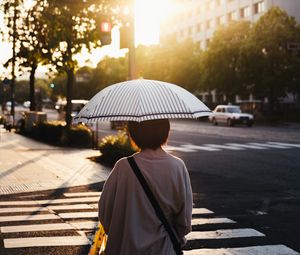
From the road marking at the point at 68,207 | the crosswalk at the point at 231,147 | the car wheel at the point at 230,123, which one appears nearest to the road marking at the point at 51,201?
the road marking at the point at 68,207

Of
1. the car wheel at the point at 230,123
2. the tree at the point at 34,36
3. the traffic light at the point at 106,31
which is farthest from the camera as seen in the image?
the car wheel at the point at 230,123

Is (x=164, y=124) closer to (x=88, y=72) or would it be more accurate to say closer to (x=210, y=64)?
(x=210, y=64)

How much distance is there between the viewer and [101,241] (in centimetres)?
360

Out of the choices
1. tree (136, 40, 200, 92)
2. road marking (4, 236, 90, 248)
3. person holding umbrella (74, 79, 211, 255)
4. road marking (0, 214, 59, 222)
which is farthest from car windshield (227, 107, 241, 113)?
person holding umbrella (74, 79, 211, 255)

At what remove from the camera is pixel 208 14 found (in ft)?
289

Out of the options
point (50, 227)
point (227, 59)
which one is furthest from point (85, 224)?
point (227, 59)

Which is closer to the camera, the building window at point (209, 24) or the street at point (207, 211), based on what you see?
the street at point (207, 211)

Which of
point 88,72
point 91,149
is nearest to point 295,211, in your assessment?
point 91,149

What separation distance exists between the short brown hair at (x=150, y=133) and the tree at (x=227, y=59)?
51.8m

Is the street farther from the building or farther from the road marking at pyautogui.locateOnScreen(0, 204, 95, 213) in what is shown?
the building

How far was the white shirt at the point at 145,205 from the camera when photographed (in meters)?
3.18

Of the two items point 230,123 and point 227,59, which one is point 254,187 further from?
point 227,59

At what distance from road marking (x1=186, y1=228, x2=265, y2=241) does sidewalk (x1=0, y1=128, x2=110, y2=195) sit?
498 centimetres

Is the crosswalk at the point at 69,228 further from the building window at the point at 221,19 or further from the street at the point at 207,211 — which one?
the building window at the point at 221,19
